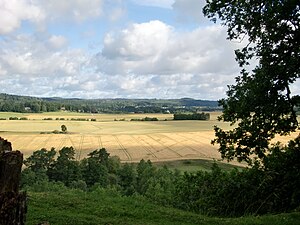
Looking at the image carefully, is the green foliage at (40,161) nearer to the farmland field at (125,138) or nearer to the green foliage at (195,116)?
the farmland field at (125,138)

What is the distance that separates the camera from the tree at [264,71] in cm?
1428

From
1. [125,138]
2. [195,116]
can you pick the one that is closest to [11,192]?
[125,138]

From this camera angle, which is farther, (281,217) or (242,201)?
(242,201)

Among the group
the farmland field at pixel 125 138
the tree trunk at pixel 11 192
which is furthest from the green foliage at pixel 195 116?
the tree trunk at pixel 11 192

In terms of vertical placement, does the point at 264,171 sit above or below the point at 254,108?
→ below

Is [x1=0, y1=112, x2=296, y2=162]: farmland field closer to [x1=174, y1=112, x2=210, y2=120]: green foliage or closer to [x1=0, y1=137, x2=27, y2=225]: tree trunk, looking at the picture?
[x1=174, y1=112, x2=210, y2=120]: green foliage

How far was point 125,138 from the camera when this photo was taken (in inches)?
4104

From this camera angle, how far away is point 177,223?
15.6 metres

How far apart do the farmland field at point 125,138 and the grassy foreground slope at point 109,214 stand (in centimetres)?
5688

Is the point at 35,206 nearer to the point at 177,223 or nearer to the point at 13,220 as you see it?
the point at 177,223

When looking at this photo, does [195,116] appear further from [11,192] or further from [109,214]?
[11,192]

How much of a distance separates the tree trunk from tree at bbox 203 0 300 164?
430 inches

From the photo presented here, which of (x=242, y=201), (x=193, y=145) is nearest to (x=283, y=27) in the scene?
(x=242, y=201)

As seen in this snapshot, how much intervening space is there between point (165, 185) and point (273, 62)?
3097 cm
